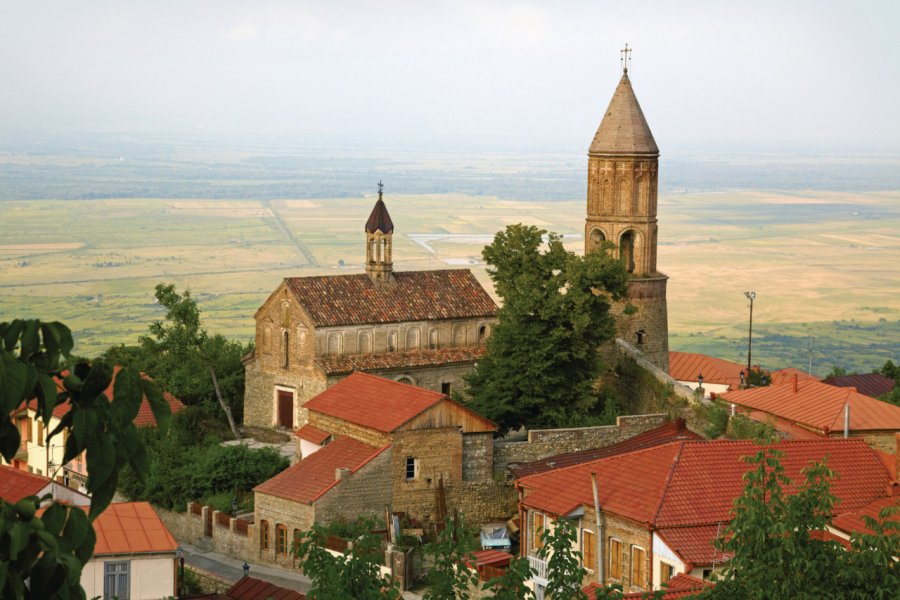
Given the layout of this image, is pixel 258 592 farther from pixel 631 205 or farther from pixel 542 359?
pixel 631 205

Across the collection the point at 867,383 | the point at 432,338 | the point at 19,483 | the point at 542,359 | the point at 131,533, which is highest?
the point at 542,359

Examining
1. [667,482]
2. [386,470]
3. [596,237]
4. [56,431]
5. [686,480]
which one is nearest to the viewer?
[56,431]

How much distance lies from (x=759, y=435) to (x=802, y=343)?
102 metres

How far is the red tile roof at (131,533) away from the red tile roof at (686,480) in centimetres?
905

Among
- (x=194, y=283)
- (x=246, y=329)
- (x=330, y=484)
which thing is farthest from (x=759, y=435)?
(x=194, y=283)

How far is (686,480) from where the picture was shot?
112ft

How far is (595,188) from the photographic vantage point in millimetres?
55781

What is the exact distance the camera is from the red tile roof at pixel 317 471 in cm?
3853

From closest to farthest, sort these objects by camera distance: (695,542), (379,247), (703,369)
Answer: (695,542) < (379,247) < (703,369)

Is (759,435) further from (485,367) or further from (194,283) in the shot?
(194,283)

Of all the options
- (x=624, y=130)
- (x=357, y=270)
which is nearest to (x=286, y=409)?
(x=624, y=130)

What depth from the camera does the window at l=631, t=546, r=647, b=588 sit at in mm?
32594

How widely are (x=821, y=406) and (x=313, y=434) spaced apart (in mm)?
14267

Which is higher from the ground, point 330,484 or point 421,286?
point 421,286
